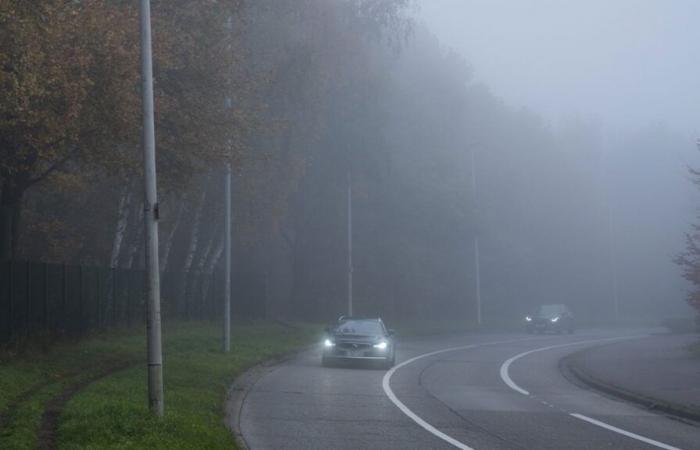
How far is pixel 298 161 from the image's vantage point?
40.1 meters

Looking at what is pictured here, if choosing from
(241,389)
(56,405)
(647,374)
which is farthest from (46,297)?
(647,374)

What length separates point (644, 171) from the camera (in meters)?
102

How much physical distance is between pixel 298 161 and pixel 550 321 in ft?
81.0

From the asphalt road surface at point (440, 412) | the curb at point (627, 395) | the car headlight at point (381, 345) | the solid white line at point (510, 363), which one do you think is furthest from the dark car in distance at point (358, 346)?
the curb at point (627, 395)

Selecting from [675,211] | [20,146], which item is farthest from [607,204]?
[20,146]

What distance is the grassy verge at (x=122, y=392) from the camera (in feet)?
41.2

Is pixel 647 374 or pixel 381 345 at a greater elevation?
pixel 381 345

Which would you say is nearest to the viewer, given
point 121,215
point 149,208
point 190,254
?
point 149,208

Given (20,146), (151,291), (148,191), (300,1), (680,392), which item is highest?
(300,1)

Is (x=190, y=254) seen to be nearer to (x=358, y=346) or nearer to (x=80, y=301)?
(x=80, y=301)

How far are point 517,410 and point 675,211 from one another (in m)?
84.3

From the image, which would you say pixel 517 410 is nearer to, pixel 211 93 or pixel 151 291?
pixel 151 291

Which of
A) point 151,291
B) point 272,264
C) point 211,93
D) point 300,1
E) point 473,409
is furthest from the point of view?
point 272,264

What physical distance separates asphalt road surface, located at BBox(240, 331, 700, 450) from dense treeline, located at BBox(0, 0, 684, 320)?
6773 mm
